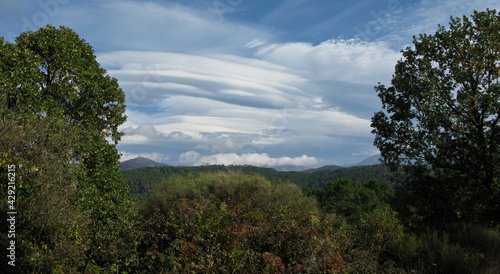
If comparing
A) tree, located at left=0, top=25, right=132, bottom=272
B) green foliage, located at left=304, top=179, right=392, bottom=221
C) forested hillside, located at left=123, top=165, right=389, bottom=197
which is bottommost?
green foliage, located at left=304, top=179, right=392, bottom=221

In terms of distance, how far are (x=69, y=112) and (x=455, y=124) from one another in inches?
533

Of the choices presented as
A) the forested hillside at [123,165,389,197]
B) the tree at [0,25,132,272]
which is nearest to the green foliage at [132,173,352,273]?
the tree at [0,25,132,272]

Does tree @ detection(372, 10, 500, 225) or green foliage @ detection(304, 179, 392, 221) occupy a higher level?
tree @ detection(372, 10, 500, 225)

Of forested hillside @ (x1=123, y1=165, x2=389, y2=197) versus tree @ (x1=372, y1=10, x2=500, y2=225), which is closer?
tree @ (x1=372, y1=10, x2=500, y2=225)

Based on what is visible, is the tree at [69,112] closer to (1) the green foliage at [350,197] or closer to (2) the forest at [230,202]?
(2) the forest at [230,202]

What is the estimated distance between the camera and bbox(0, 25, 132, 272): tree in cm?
750

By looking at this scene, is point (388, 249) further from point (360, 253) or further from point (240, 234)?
point (240, 234)

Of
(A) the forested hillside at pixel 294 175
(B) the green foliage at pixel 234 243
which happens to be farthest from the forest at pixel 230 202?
(A) the forested hillside at pixel 294 175

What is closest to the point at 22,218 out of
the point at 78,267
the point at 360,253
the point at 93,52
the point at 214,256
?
the point at 78,267

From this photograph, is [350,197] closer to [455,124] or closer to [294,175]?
[455,124]

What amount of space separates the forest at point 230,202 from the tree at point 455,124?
39 mm

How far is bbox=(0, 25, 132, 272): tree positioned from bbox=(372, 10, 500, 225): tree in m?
9.85

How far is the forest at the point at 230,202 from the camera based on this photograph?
577cm

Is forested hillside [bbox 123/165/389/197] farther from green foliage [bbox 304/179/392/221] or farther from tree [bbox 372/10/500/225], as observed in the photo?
tree [bbox 372/10/500/225]
